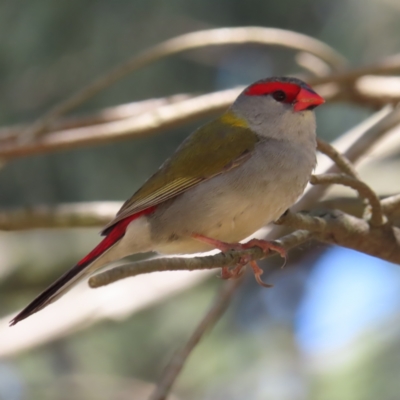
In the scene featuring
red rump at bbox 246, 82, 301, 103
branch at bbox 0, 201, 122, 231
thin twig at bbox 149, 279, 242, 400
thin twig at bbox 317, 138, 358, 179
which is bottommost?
thin twig at bbox 149, 279, 242, 400

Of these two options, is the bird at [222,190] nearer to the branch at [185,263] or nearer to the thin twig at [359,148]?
the branch at [185,263]

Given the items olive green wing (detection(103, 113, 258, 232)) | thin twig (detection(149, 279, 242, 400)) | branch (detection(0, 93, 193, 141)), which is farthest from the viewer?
branch (detection(0, 93, 193, 141))

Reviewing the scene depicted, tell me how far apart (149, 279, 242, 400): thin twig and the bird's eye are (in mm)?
779

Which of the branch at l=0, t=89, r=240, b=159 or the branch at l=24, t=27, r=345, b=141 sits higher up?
the branch at l=24, t=27, r=345, b=141

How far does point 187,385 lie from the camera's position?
16.7 feet

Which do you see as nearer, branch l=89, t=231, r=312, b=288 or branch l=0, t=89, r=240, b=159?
branch l=89, t=231, r=312, b=288

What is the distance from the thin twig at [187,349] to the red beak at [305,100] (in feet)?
2.45

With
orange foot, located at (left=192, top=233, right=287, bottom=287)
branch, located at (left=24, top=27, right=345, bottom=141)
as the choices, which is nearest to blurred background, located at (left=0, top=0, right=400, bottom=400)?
branch, located at (left=24, top=27, right=345, bottom=141)

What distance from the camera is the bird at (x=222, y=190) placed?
2.32m

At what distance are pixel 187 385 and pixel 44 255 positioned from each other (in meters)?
1.53

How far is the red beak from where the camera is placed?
104 inches

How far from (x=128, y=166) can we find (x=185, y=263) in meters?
3.34

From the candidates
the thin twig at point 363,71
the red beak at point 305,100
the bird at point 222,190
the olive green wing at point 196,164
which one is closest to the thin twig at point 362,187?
the bird at point 222,190

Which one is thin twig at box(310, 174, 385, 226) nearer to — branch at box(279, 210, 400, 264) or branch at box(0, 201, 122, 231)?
branch at box(279, 210, 400, 264)
